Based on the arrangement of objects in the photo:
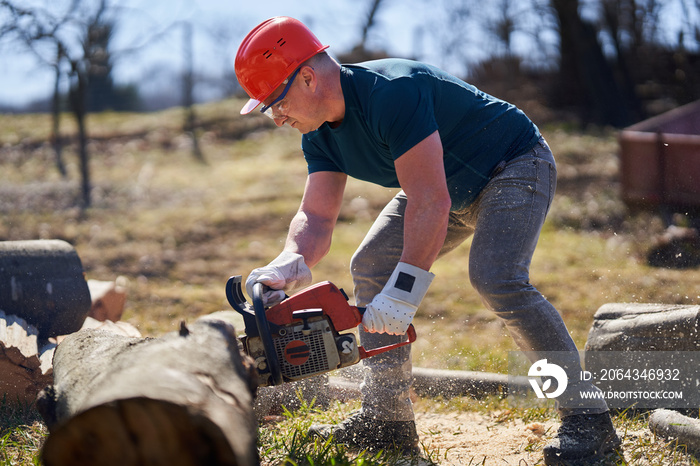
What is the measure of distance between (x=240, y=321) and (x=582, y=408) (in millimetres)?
2007

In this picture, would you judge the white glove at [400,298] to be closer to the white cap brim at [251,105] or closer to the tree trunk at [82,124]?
the white cap brim at [251,105]

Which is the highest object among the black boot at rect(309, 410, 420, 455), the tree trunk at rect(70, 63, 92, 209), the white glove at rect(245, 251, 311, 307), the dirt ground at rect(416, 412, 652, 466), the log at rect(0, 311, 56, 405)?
the tree trunk at rect(70, 63, 92, 209)

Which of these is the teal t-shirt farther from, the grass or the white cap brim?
the grass

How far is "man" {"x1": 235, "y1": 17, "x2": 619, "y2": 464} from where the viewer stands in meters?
2.25

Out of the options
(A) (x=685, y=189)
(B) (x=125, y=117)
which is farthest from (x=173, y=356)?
(B) (x=125, y=117)

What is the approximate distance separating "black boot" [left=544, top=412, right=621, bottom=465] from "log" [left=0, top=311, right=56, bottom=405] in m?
2.54

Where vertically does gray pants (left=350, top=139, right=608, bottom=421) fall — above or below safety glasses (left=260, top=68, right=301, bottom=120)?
below

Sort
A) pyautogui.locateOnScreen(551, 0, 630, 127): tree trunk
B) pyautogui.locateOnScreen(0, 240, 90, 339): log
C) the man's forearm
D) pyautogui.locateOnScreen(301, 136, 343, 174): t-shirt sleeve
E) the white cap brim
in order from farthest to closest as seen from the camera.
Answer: pyautogui.locateOnScreen(551, 0, 630, 127): tree trunk
pyautogui.locateOnScreen(0, 240, 90, 339): log
pyautogui.locateOnScreen(301, 136, 343, 174): t-shirt sleeve
the man's forearm
the white cap brim

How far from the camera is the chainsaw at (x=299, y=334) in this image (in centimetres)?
220

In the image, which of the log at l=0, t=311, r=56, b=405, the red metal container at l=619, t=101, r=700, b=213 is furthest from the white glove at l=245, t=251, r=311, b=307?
the red metal container at l=619, t=101, r=700, b=213

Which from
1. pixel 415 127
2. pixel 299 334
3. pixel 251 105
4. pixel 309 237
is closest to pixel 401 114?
pixel 415 127

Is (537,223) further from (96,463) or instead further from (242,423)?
(96,463)

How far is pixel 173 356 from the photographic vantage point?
1754 millimetres

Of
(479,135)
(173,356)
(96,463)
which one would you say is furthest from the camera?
(479,135)
